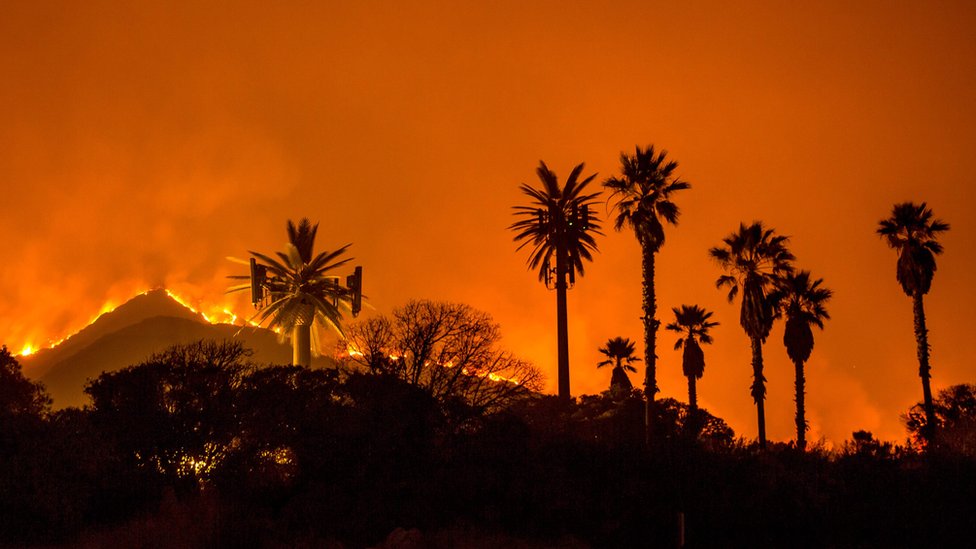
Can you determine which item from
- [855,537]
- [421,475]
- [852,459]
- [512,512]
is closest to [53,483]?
[421,475]

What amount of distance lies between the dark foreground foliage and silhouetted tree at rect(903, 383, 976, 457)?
878cm

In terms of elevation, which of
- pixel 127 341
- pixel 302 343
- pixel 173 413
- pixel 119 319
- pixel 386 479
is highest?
pixel 119 319

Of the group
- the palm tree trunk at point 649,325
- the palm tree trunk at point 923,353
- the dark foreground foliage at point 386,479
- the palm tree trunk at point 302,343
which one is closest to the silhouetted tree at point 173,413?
the dark foreground foliage at point 386,479

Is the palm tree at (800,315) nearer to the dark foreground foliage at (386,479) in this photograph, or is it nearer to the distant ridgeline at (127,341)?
the dark foreground foliage at (386,479)

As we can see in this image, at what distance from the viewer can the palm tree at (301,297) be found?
62.9m

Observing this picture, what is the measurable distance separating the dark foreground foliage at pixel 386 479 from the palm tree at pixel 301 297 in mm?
26255

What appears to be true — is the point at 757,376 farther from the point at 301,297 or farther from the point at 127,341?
the point at 127,341

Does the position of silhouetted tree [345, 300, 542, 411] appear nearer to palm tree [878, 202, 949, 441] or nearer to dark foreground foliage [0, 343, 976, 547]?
dark foreground foliage [0, 343, 976, 547]

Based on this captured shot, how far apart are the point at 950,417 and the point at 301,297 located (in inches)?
1853

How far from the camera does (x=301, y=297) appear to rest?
6366 centimetres

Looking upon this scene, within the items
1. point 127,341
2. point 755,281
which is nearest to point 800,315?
point 755,281

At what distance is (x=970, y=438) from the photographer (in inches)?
1506

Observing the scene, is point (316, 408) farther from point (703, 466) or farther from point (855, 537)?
point (855, 537)

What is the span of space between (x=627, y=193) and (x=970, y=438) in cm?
1924
